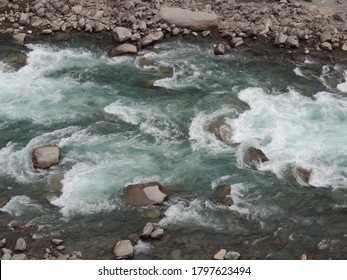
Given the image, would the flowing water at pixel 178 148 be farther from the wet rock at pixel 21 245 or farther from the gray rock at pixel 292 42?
the gray rock at pixel 292 42

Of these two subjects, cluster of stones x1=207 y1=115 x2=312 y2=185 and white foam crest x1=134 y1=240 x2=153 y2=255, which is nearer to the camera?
white foam crest x1=134 y1=240 x2=153 y2=255

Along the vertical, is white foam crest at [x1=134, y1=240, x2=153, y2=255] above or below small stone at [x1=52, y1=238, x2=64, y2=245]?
above

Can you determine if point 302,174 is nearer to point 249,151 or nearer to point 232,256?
point 249,151

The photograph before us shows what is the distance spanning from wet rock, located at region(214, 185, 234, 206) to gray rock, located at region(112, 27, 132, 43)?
9335 mm

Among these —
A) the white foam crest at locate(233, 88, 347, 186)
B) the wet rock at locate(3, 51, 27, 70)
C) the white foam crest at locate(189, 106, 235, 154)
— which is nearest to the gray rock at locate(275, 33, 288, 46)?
the white foam crest at locate(233, 88, 347, 186)

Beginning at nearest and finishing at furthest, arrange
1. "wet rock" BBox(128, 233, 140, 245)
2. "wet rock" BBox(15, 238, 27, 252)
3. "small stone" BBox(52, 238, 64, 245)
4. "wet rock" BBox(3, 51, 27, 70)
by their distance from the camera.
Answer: "wet rock" BBox(15, 238, 27, 252), "small stone" BBox(52, 238, 64, 245), "wet rock" BBox(128, 233, 140, 245), "wet rock" BBox(3, 51, 27, 70)

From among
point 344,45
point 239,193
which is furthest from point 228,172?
point 344,45

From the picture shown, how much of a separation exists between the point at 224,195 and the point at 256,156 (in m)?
2.00

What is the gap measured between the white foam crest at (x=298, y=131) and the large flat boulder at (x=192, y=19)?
4753 mm

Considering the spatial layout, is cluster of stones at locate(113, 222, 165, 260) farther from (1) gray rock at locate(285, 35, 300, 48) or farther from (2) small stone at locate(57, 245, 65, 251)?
(1) gray rock at locate(285, 35, 300, 48)

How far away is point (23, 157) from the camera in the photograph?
52.0ft

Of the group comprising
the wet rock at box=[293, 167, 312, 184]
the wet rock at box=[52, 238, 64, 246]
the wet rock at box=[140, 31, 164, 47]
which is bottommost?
the wet rock at box=[52, 238, 64, 246]

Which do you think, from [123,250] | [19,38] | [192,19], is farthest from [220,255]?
[19,38]

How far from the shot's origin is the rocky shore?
21578 mm
